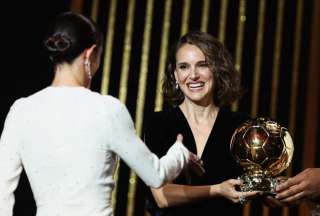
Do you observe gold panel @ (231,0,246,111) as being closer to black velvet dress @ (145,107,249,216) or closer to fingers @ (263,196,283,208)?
black velvet dress @ (145,107,249,216)

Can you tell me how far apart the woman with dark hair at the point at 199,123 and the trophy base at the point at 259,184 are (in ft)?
0.17

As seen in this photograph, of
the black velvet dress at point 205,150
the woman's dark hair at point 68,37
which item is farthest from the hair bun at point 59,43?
the black velvet dress at point 205,150

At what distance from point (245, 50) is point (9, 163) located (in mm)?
1399

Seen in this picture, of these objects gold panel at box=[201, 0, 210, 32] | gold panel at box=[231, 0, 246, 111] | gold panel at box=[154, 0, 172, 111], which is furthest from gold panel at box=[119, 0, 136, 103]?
gold panel at box=[231, 0, 246, 111]

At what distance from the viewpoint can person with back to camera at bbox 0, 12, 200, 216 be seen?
3.84ft

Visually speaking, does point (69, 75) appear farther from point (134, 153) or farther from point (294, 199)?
point (294, 199)

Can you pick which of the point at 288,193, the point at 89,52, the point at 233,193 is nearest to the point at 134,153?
the point at 89,52

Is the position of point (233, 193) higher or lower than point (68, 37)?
lower

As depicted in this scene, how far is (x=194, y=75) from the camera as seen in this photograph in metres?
1.67

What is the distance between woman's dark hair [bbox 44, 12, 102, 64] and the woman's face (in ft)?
1.64

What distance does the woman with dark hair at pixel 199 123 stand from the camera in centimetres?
154

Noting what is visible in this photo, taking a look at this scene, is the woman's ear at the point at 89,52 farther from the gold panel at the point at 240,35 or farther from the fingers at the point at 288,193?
the gold panel at the point at 240,35

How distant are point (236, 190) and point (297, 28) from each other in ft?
3.80

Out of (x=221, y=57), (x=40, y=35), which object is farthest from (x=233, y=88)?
(x=40, y=35)
